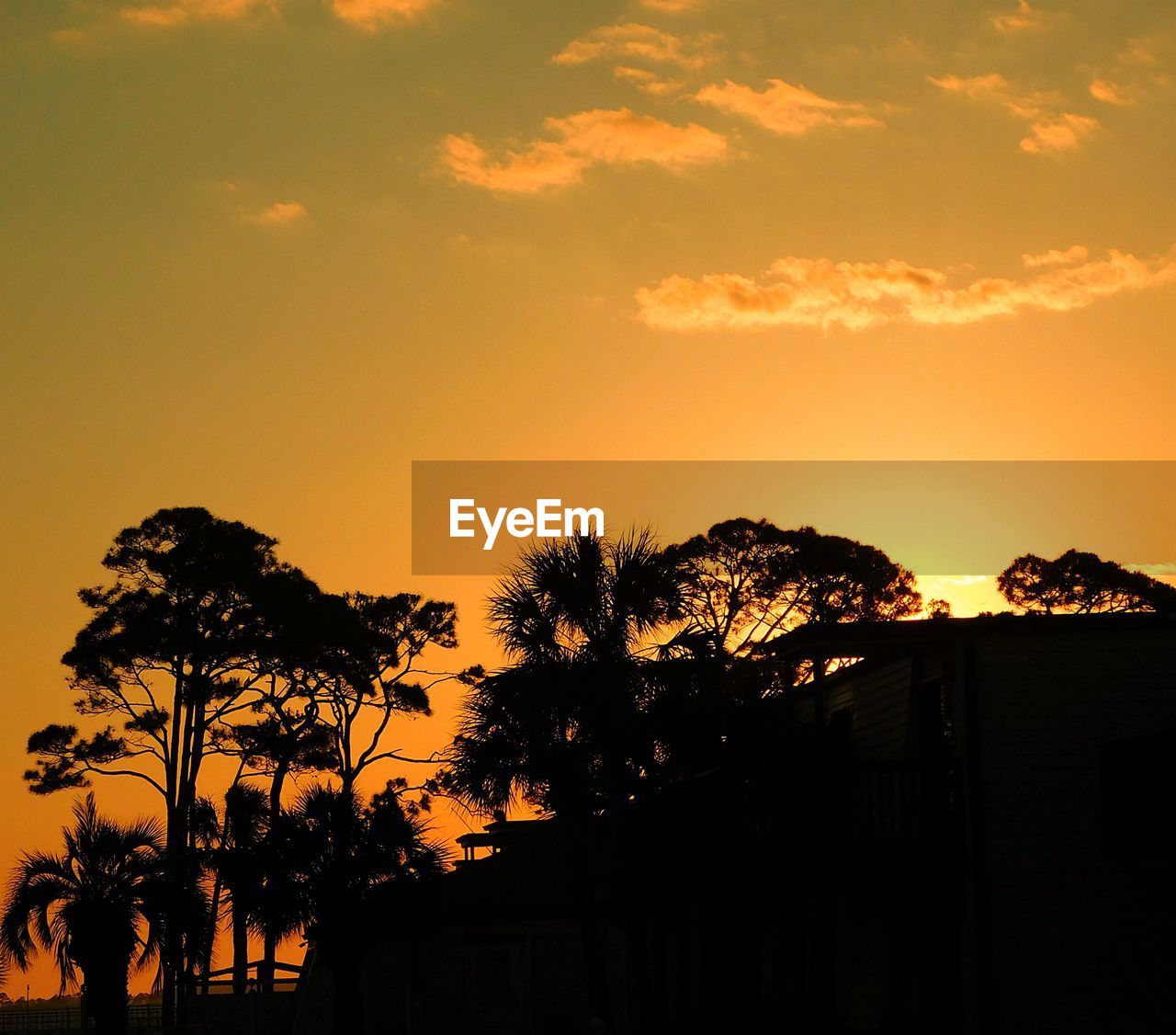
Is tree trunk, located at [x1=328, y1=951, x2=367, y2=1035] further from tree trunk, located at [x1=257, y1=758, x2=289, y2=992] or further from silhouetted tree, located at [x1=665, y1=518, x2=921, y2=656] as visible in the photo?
silhouetted tree, located at [x1=665, y1=518, x2=921, y2=656]

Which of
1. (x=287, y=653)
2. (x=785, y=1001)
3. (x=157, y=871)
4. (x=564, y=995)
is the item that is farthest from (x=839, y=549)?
(x=785, y=1001)

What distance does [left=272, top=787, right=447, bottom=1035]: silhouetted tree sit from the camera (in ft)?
108

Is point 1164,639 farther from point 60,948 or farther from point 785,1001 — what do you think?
point 60,948

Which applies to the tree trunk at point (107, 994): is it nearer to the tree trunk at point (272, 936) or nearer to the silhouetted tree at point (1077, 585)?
the tree trunk at point (272, 936)

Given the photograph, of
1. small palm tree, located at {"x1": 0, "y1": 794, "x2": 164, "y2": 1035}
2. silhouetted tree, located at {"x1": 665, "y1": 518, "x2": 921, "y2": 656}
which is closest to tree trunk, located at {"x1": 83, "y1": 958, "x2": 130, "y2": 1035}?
small palm tree, located at {"x1": 0, "y1": 794, "x2": 164, "y2": 1035}

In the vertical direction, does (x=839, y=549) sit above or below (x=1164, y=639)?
above

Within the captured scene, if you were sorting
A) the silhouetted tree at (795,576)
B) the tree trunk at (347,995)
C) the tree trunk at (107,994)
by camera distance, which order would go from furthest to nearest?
the silhouetted tree at (795,576), the tree trunk at (347,995), the tree trunk at (107,994)

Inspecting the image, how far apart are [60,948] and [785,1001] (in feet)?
53.4

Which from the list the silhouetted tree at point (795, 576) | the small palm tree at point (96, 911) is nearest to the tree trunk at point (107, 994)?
the small palm tree at point (96, 911)

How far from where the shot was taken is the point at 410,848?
111 feet

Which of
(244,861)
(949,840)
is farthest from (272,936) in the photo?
(949,840)

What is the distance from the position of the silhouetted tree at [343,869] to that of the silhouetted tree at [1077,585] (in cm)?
3074

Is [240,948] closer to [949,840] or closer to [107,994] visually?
[107,994]

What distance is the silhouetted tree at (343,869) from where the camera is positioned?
32812 millimetres
